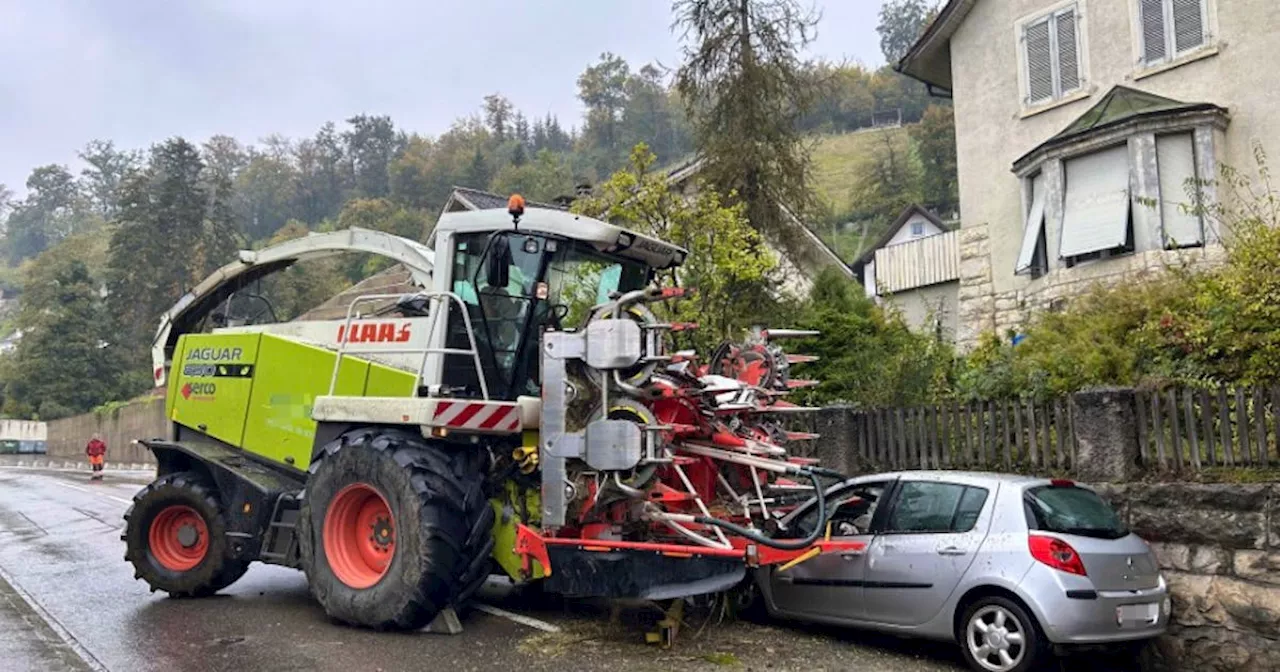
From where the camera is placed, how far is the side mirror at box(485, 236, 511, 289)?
7.94 meters

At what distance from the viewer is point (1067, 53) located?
688 inches

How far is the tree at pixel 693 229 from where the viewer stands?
45.5ft

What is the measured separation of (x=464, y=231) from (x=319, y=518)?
262cm

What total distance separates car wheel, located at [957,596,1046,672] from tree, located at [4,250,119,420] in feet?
186

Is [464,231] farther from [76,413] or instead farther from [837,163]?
[837,163]

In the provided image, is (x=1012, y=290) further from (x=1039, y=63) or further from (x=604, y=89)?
(x=604, y=89)

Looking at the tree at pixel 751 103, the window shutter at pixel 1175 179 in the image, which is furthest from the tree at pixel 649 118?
the window shutter at pixel 1175 179

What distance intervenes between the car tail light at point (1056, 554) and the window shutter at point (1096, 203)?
10.9 metres

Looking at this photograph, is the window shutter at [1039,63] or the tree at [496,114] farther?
the tree at [496,114]

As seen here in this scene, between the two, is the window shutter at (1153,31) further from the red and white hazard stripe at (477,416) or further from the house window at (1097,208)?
the red and white hazard stripe at (477,416)

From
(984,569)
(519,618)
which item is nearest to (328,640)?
(519,618)

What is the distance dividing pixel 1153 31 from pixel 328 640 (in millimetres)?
16039

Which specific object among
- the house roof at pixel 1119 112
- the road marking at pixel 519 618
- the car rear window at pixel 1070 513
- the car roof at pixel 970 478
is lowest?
the road marking at pixel 519 618

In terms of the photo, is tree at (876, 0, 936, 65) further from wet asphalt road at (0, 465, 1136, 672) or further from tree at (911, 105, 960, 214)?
wet asphalt road at (0, 465, 1136, 672)
